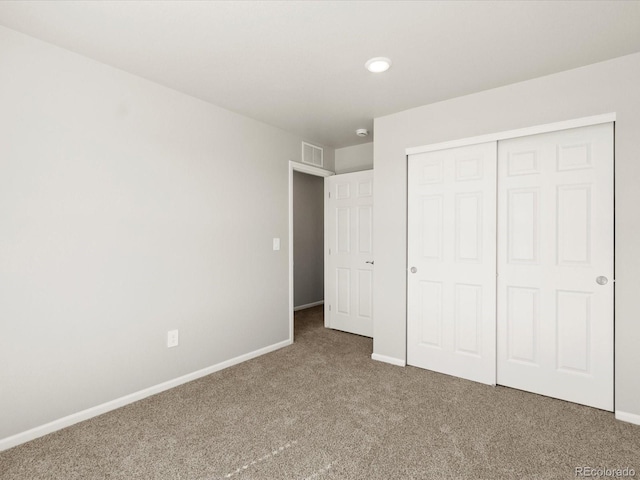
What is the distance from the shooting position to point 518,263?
9.01 feet

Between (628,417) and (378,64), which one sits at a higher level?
(378,64)

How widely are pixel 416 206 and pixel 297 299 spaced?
307cm

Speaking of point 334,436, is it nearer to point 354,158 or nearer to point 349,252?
point 349,252

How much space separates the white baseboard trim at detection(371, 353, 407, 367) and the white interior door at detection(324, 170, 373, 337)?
29.1 inches

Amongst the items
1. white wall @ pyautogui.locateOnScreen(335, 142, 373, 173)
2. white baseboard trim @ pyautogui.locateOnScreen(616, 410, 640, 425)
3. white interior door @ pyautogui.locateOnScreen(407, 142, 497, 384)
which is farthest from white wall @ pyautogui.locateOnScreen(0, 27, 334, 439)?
white baseboard trim @ pyautogui.locateOnScreen(616, 410, 640, 425)

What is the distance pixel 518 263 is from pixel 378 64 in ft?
6.12

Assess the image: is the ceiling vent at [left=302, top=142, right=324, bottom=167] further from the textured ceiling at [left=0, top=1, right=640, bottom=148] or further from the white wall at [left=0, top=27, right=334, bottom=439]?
the textured ceiling at [left=0, top=1, right=640, bottom=148]

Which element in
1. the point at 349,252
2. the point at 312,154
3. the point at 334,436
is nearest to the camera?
the point at 334,436

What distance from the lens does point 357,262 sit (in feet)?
14.1

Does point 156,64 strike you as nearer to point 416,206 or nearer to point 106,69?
point 106,69

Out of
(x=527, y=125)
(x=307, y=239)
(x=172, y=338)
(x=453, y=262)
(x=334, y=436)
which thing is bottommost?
(x=334, y=436)

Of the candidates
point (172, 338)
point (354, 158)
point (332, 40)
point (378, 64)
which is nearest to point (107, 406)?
point (172, 338)

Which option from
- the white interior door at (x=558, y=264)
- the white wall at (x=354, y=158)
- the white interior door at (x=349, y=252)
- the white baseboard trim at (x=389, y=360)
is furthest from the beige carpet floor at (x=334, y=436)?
the white wall at (x=354, y=158)

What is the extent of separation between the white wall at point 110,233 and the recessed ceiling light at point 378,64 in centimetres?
149
